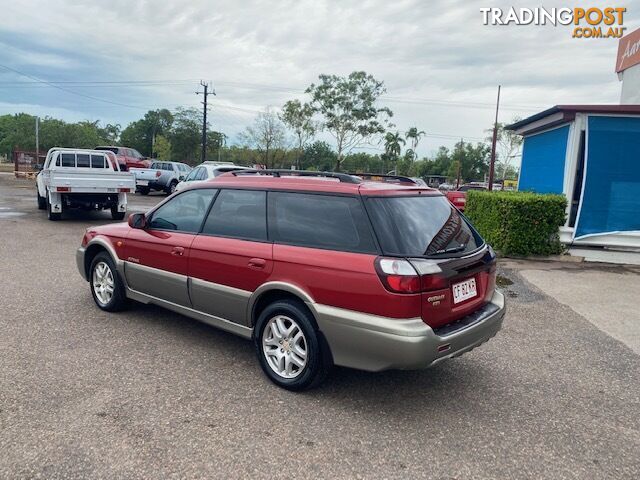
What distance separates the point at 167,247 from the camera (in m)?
4.49

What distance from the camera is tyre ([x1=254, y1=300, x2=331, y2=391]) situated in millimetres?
3393

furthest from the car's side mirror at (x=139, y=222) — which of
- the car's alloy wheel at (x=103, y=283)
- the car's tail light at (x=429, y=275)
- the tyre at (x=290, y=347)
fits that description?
the car's tail light at (x=429, y=275)

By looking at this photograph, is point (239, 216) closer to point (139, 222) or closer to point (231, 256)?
point (231, 256)

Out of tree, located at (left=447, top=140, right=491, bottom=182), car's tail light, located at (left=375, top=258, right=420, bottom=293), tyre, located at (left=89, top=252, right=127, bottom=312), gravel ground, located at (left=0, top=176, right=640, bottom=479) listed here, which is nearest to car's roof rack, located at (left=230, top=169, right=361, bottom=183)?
car's tail light, located at (left=375, top=258, right=420, bottom=293)

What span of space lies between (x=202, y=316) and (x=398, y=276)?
202 centimetres

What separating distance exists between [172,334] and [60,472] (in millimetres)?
2182

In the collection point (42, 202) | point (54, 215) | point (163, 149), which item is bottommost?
point (54, 215)

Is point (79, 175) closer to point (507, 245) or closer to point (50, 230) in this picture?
point (50, 230)

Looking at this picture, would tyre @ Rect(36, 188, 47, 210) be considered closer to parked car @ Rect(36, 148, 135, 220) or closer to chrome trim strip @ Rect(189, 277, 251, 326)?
parked car @ Rect(36, 148, 135, 220)

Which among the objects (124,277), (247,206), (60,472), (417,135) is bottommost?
(60,472)

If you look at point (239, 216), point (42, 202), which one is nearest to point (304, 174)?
point (239, 216)

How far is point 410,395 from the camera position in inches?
143

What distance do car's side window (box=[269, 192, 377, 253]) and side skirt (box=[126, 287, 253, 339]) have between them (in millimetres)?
835

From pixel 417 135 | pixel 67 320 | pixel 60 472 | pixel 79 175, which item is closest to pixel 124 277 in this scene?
pixel 67 320
